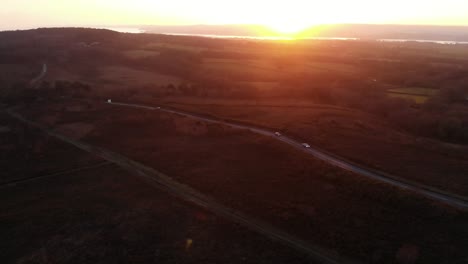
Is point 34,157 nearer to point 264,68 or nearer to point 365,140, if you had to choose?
point 365,140

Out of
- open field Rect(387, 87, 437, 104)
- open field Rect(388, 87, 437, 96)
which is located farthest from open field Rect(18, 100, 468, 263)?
open field Rect(388, 87, 437, 96)

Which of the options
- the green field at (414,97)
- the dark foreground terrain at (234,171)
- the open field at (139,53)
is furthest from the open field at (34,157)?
the open field at (139,53)

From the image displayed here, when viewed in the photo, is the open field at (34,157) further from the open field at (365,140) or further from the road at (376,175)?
the open field at (365,140)

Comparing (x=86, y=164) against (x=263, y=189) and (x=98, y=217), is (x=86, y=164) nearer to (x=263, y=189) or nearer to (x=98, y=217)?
(x=98, y=217)

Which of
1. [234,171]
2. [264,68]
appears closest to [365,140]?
[234,171]

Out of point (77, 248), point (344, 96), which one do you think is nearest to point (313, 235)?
point (77, 248)

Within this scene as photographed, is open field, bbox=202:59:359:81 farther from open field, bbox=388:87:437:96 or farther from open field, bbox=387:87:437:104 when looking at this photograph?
open field, bbox=387:87:437:104
